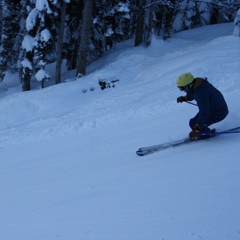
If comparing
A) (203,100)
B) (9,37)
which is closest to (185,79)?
(203,100)

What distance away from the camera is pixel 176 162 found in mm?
A: 4973

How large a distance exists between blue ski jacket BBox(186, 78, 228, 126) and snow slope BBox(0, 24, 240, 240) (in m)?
0.57

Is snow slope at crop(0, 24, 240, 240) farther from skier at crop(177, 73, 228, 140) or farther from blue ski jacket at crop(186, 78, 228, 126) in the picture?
blue ski jacket at crop(186, 78, 228, 126)

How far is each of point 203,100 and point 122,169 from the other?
1.90 m

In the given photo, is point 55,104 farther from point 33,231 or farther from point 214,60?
point 33,231

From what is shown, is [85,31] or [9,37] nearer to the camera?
[85,31]

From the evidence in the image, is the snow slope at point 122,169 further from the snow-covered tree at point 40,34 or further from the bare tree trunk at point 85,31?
the snow-covered tree at point 40,34

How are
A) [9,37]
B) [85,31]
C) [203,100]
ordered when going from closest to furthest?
[203,100] → [85,31] → [9,37]

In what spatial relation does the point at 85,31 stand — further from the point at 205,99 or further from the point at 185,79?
the point at 205,99

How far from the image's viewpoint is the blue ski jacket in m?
5.27

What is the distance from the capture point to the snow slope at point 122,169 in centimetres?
329

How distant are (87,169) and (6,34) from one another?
1486cm

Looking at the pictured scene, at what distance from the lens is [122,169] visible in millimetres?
5285

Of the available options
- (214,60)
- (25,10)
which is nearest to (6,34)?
(25,10)
